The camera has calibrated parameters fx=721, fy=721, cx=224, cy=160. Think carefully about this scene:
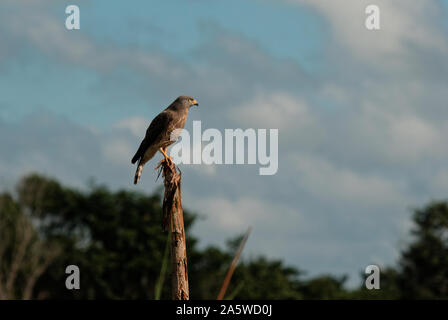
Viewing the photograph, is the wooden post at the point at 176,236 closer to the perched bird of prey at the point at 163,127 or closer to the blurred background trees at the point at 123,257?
the perched bird of prey at the point at 163,127

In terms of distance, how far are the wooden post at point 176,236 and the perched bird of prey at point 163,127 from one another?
193 inches

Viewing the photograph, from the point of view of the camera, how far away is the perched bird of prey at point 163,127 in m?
15.7

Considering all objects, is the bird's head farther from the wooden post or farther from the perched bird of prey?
the wooden post

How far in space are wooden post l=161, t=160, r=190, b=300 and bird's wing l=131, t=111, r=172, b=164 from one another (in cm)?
494

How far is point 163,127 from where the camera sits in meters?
15.7

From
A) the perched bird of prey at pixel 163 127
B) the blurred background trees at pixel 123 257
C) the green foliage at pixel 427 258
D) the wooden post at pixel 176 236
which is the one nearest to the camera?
the wooden post at pixel 176 236

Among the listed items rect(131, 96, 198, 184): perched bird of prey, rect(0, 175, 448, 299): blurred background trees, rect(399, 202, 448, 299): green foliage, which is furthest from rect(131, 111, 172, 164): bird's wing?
rect(399, 202, 448, 299): green foliage

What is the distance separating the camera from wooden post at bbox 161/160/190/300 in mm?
9531

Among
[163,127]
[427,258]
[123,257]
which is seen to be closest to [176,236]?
[163,127]

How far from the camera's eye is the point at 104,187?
90.2 metres

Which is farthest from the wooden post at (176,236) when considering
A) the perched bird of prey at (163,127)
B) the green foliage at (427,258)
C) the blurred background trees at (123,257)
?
the green foliage at (427,258)

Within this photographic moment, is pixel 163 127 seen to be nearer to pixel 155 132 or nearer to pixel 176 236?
pixel 155 132
